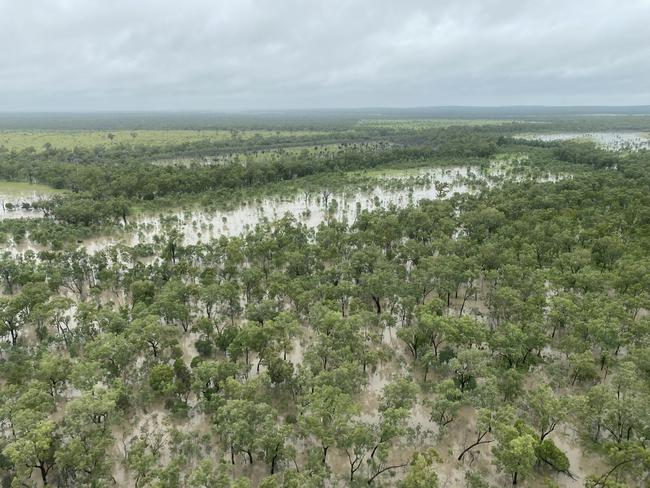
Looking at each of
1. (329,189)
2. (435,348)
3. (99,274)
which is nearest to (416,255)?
(435,348)

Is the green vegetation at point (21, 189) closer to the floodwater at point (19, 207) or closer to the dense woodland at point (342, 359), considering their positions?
the floodwater at point (19, 207)

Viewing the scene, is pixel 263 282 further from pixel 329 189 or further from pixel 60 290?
pixel 329 189

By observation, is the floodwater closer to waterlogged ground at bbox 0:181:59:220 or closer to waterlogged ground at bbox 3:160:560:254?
waterlogged ground at bbox 0:181:59:220

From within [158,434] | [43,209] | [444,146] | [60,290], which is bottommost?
[158,434]

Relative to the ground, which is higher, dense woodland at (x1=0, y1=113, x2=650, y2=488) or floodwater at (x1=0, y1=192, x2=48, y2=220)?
floodwater at (x1=0, y1=192, x2=48, y2=220)

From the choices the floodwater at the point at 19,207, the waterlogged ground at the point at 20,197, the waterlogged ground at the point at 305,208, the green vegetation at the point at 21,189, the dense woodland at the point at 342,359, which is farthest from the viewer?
the green vegetation at the point at 21,189

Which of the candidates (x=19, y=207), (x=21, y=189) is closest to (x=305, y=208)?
(x=19, y=207)

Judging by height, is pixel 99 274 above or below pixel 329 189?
below

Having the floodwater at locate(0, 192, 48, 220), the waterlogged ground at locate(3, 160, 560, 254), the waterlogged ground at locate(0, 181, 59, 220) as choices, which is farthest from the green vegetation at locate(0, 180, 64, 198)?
the waterlogged ground at locate(3, 160, 560, 254)

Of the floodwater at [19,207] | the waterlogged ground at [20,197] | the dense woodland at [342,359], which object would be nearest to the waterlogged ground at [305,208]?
the dense woodland at [342,359]
